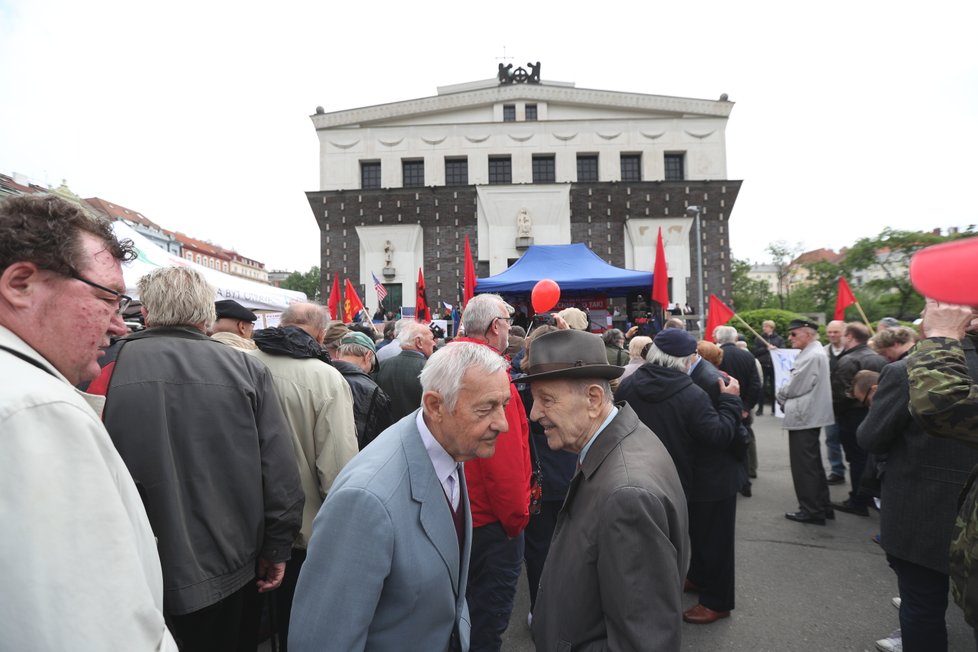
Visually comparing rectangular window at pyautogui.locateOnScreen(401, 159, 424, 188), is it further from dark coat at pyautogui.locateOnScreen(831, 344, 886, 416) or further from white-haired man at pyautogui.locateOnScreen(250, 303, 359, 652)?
white-haired man at pyautogui.locateOnScreen(250, 303, 359, 652)

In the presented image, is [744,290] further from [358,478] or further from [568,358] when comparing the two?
[358,478]

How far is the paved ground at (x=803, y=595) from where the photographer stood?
3777 millimetres

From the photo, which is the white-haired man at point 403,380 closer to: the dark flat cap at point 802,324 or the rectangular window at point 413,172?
the dark flat cap at point 802,324

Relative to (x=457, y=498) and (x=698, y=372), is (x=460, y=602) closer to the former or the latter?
(x=457, y=498)

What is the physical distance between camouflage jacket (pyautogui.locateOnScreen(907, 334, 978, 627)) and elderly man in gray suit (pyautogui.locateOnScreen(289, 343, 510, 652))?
1935 millimetres

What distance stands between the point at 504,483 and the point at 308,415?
127cm

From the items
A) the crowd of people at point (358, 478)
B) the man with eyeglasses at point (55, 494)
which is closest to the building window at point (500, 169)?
the crowd of people at point (358, 478)

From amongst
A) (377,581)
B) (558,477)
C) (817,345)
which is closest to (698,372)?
(558,477)

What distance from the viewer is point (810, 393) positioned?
5926 mm

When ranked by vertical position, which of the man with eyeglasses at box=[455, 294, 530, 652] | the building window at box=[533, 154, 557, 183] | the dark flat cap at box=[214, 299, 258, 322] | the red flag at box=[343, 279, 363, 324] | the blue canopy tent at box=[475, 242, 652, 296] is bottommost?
the man with eyeglasses at box=[455, 294, 530, 652]

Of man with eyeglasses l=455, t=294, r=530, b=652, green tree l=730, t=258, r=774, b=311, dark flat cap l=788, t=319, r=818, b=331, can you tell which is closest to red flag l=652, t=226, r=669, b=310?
dark flat cap l=788, t=319, r=818, b=331

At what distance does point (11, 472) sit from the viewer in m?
0.91

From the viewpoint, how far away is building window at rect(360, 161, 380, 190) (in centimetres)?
2956

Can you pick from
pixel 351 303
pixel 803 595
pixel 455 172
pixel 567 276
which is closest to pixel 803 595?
pixel 803 595
